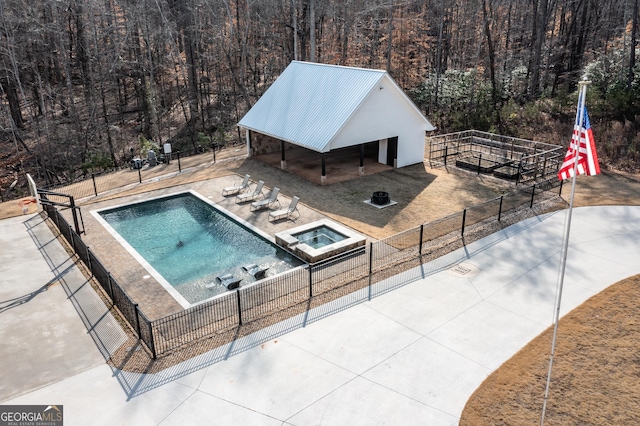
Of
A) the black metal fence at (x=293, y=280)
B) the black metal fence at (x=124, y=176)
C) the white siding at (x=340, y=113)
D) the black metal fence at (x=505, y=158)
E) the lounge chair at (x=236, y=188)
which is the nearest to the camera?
the black metal fence at (x=293, y=280)

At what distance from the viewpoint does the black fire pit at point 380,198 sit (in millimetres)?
20531

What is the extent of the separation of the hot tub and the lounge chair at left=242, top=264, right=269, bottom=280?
57.7 inches

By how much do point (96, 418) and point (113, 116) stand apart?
39.8m

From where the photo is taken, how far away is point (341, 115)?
22844 mm

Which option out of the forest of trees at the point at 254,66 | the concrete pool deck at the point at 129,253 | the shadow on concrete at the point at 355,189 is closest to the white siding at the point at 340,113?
the shadow on concrete at the point at 355,189

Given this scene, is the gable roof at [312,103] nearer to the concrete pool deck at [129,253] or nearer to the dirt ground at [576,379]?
the concrete pool deck at [129,253]

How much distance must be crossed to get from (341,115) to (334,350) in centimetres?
1416

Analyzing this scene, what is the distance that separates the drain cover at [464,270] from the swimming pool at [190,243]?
527 cm

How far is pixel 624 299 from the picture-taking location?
1326cm

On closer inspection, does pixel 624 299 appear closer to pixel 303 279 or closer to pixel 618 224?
pixel 618 224

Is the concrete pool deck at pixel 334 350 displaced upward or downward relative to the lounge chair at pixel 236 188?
downward
